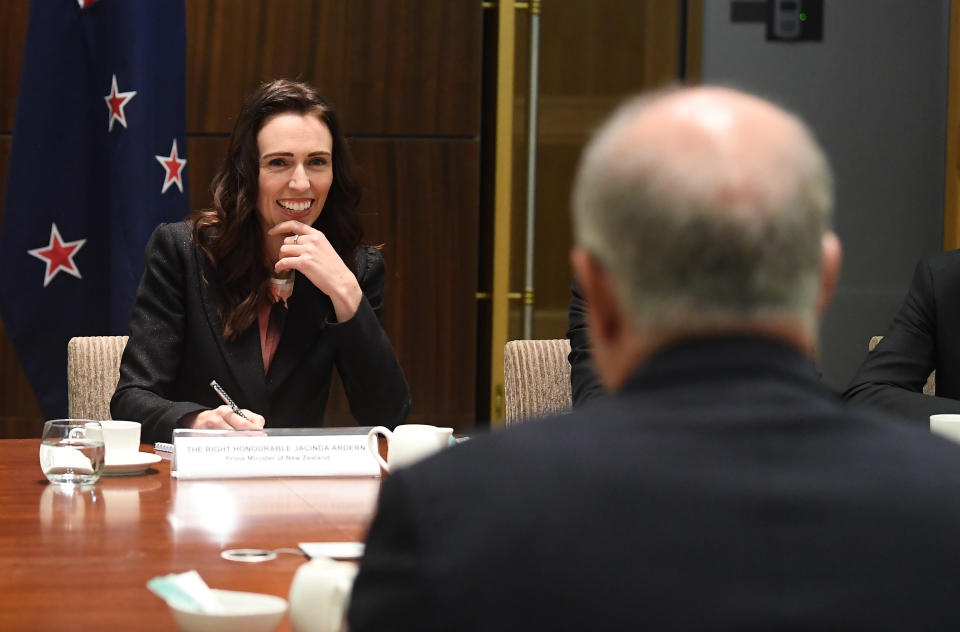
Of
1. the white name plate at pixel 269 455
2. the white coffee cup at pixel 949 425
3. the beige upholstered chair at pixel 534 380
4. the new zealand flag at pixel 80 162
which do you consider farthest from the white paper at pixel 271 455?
the new zealand flag at pixel 80 162

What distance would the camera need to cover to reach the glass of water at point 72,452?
1935 mm

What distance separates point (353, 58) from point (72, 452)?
9.33 feet

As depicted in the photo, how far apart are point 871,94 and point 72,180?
10.3 feet

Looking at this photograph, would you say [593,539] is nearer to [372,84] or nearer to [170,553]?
[170,553]

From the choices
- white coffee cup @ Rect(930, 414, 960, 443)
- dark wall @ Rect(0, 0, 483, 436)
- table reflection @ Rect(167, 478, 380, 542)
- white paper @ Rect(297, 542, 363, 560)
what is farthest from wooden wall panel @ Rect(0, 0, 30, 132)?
white coffee cup @ Rect(930, 414, 960, 443)

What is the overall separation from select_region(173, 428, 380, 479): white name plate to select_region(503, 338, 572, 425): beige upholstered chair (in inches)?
31.5

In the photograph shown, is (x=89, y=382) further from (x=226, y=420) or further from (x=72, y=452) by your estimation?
(x=72, y=452)

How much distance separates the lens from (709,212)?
2.20 ft

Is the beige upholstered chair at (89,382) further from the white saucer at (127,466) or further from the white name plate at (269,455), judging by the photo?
the white name plate at (269,455)

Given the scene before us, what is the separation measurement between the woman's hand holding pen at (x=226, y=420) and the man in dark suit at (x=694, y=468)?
1532 mm

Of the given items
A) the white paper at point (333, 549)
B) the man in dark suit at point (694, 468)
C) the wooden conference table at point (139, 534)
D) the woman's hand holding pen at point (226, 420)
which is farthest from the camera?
the woman's hand holding pen at point (226, 420)

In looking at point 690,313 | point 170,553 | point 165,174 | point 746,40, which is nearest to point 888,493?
point 690,313

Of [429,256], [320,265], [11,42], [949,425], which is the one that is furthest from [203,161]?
[949,425]

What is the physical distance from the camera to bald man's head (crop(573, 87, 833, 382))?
674mm
